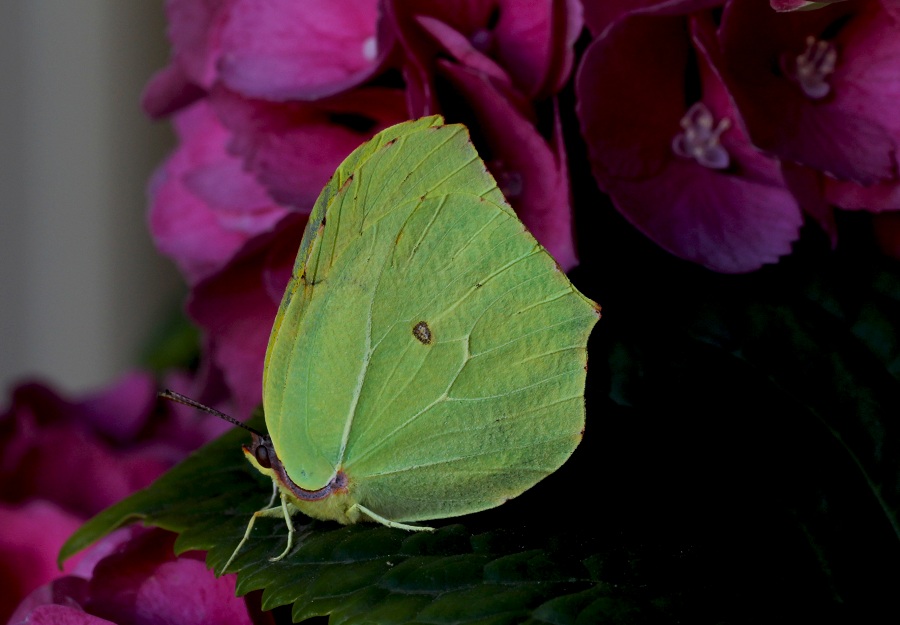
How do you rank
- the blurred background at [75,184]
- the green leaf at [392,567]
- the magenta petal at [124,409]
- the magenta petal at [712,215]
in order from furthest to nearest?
the blurred background at [75,184] → the magenta petal at [124,409] → the magenta petal at [712,215] → the green leaf at [392,567]

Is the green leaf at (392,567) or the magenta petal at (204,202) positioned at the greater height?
the magenta petal at (204,202)

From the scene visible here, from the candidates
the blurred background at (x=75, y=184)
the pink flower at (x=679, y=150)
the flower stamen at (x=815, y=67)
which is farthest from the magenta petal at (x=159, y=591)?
the blurred background at (x=75, y=184)

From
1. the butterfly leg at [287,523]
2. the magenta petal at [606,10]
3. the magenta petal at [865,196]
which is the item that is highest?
the magenta petal at [606,10]

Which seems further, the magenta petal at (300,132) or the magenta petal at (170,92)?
the magenta petal at (170,92)

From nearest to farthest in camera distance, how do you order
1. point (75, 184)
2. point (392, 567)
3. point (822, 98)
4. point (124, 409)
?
point (392, 567)
point (822, 98)
point (124, 409)
point (75, 184)

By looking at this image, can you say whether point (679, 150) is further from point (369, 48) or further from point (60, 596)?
point (60, 596)

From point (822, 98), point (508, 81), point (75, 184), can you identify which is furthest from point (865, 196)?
point (75, 184)

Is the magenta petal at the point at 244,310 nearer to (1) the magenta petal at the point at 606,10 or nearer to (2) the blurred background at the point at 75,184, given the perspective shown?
(1) the magenta petal at the point at 606,10
